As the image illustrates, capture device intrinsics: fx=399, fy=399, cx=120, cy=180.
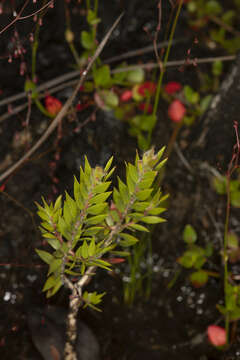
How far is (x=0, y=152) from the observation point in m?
1.33

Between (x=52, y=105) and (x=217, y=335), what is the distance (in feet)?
2.87

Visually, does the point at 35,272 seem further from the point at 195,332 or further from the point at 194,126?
the point at 194,126

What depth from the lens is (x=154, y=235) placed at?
130 cm

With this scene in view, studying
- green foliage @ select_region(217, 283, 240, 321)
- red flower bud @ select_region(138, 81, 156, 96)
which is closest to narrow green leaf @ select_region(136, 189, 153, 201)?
green foliage @ select_region(217, 283, 240, 321)

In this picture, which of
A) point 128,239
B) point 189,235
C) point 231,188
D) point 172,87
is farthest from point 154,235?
point 172,87

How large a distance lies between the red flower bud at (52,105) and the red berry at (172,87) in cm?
42

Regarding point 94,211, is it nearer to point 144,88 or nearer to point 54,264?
point 54,264

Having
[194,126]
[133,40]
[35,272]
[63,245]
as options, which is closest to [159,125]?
[194,126]

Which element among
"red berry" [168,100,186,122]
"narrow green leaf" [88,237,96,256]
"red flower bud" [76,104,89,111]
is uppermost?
"red flower bud" [76,104,89,111]

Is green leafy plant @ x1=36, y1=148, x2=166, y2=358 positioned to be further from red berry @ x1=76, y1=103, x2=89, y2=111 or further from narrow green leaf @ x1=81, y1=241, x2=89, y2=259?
red berry @ x1=76, y1=103, x2=89, y2=111

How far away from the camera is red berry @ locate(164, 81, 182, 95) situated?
1508mm

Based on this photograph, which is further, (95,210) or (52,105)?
(52,105)

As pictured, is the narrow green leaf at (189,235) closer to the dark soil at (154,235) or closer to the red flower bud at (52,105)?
the dark soil at (154,235)

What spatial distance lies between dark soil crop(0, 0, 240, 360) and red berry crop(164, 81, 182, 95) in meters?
0.03
